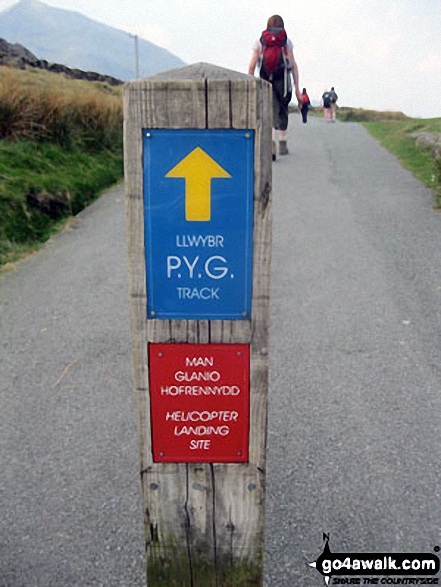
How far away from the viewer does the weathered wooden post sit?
5.91 ft

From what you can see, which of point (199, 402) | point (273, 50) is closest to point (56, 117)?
point (273, 50)

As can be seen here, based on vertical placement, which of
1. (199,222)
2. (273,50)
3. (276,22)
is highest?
(276,22)

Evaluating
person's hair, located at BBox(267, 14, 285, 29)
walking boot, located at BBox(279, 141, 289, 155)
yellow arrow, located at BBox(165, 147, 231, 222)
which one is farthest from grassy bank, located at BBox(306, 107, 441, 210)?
yellow arrow, located at BBox(165, 147, 231, 222)

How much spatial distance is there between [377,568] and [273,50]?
8.24 m

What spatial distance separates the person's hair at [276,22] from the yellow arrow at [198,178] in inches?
330

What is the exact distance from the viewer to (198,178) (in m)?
1.82

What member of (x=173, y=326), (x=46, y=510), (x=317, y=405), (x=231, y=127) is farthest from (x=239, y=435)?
(x=317, y=405)

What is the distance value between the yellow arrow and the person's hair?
8375 millimetres

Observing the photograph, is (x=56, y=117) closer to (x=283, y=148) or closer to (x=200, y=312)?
(x=283, y=148)

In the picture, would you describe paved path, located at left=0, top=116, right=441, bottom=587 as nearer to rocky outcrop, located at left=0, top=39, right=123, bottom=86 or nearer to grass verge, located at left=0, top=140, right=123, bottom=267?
grass verge, located at left=0, top=140, right=123, bottom=267

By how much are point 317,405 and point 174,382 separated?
79.0 inches

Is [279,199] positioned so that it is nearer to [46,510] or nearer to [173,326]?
[46,510]

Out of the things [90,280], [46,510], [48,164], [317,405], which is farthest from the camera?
[48,164]

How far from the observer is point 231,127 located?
180 centimetres
